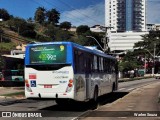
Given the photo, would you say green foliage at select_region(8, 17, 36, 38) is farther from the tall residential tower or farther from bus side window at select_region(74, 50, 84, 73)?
bus side window at select_region(74, 50, 84, 73)

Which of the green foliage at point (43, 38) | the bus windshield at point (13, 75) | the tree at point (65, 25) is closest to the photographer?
the bus windshield at point (13, 75)

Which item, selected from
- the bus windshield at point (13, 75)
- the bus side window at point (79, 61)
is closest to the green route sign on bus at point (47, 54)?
the bus side window at point (79, 61)

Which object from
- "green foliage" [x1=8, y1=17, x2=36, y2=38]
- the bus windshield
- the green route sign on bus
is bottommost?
the bus windshield

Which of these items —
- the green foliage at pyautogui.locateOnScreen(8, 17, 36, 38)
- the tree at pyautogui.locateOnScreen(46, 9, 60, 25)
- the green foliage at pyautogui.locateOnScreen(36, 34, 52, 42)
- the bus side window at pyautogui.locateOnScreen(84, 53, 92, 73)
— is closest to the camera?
the bus side window at pyautogui.locateOnScreen(84, 53, 92, 73)

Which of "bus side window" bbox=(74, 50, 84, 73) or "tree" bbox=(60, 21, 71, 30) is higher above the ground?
"tree" bbox=(60, 21, 71, 30)

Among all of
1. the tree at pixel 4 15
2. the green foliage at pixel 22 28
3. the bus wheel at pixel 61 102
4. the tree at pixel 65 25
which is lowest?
the bus wheel at pixel 61 102

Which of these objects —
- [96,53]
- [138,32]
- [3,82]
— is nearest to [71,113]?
[96,53]

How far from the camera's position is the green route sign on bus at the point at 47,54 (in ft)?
64.1

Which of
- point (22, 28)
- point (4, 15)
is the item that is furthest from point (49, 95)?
point (4, 15)

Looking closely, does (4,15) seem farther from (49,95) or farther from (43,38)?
(49,95)

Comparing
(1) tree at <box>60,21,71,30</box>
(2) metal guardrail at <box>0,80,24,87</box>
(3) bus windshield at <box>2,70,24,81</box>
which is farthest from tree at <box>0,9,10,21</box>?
(2) metal guardrail at <box>0,80,24,87</box>

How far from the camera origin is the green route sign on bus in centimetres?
1955

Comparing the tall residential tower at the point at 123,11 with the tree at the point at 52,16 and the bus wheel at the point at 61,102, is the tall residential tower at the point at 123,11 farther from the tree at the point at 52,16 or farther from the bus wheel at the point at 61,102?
the bus wheel at the point at 61,102

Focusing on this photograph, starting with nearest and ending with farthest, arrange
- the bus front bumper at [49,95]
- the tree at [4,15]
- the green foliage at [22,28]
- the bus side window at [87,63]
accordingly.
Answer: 1. the bus front bumper at [49,95]
2. the bus side window at [87,63]
3. the green foliage at [22,28]
4. the tree at [4,15]
